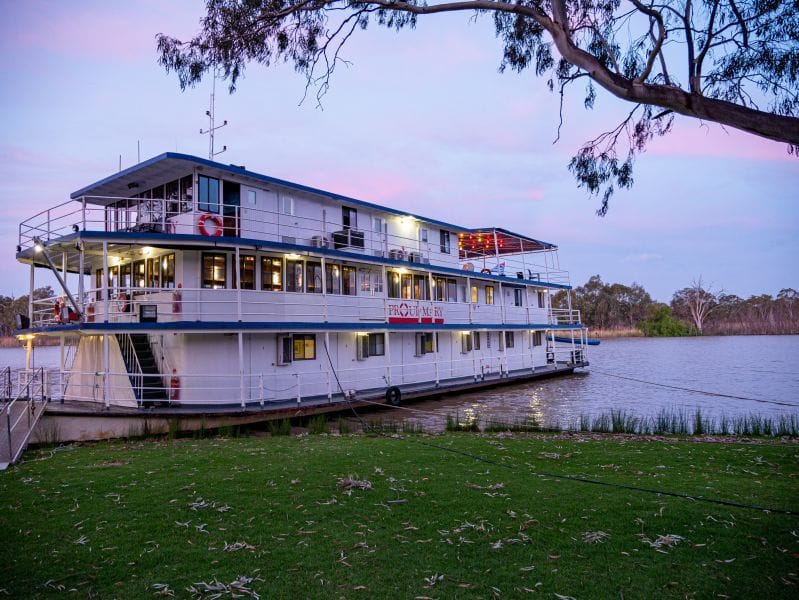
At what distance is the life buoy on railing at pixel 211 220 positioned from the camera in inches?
656

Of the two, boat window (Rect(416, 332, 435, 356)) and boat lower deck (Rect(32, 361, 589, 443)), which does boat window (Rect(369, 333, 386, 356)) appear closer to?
boat window (Rect(416, 332, 435, 356))

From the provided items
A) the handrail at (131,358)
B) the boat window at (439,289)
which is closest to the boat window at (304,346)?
the handrail at (131,358)

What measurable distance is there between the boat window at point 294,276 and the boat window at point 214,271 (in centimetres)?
240

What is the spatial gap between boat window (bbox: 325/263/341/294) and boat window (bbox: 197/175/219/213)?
4.86 metres

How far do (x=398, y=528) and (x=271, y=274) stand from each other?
45.6 feet

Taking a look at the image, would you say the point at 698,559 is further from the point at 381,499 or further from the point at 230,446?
the point at 230,446

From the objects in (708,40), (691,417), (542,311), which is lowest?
(691,417)

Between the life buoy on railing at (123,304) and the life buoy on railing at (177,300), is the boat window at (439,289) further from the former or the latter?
the life buoy on railing at (123,304)

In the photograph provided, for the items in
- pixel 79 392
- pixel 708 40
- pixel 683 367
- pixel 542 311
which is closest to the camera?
pixel 708 40

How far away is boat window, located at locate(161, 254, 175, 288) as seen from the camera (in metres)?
17.3

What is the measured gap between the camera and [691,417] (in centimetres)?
2017

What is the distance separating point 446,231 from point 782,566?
25.2 meters

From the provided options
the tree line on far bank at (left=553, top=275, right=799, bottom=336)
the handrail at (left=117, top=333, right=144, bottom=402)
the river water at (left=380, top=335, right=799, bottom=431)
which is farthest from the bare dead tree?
the handrail at (left=117, top=333, right=144, bottom=402)

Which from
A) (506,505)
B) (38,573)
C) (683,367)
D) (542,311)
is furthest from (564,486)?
(683,367)
